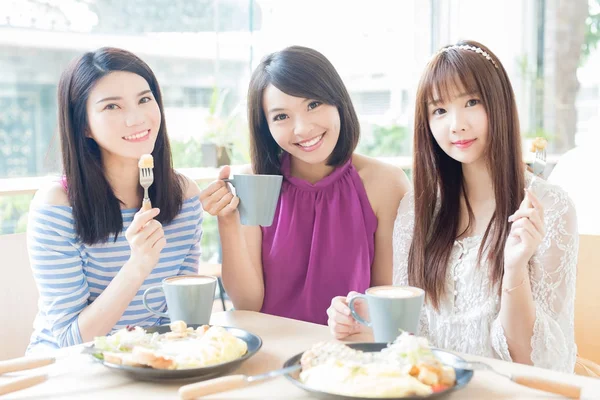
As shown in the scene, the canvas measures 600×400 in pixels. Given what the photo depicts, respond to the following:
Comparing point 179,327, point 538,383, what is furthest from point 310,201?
point 538,383

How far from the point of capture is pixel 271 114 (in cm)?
184

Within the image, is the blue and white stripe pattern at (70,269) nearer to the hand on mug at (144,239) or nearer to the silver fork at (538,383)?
the hand on mug at (144,239)

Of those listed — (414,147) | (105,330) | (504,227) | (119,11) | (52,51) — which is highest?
(119,11)

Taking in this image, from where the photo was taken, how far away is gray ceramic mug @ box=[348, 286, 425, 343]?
3.74 feet

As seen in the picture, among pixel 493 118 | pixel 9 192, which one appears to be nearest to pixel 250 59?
pixel 9 192

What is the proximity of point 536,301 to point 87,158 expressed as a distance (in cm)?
120

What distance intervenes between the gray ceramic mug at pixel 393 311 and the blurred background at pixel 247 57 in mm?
1166

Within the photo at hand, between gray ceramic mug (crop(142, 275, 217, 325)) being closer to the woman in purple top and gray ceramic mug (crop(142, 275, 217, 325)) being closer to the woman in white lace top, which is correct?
the woman in white lace top

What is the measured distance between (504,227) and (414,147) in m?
0.31

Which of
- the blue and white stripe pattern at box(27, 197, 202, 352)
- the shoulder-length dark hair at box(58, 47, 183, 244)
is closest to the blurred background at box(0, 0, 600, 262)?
the shoulder-length dark hair at box(58, 47, 183, 244)

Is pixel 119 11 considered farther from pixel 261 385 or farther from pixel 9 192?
pixel 261 385

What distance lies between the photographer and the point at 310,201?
78.1 inches

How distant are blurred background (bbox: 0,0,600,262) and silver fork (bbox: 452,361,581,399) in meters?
1.36

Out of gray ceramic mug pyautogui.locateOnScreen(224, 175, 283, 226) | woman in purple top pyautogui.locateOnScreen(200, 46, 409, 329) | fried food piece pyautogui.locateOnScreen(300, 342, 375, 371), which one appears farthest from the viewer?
woman in purple top pyautogui.locateOnScreen(200, 46, 409, 329)
